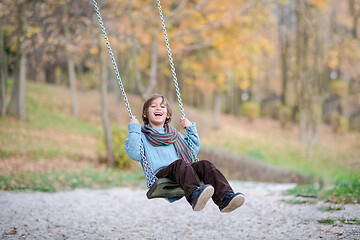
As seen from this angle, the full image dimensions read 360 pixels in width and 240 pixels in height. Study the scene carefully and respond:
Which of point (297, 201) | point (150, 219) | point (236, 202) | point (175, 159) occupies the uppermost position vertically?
point (175, 159)

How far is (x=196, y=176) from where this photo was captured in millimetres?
3014

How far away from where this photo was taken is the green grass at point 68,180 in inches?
253

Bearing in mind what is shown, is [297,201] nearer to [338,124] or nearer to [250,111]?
[250,111]

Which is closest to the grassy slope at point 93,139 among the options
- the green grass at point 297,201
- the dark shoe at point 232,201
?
the green grass at point 297,201

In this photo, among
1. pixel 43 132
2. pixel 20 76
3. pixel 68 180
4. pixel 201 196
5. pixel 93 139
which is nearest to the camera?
pixel 201 196

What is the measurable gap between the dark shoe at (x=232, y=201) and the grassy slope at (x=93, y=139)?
224 inches

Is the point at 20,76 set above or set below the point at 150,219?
above

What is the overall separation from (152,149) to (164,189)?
44cm

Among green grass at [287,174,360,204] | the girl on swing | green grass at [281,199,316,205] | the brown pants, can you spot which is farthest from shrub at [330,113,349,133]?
the brown pants

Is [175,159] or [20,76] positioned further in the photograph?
[20,76]

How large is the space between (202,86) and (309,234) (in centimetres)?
1213

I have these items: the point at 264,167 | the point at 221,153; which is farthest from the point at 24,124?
the point at 264,167

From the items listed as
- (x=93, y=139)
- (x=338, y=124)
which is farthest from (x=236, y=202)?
(x=338, y=124)

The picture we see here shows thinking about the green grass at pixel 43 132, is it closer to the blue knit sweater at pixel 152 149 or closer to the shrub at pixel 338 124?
the blue knit sweater at pixel 152 149
